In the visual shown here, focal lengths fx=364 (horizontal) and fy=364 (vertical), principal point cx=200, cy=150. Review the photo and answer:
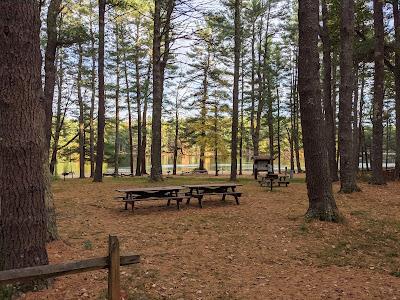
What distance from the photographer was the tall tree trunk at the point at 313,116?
9336 mm

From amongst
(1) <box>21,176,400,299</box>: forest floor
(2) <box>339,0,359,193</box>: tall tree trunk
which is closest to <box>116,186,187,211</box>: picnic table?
(1) <box>21,176,400,299</box>: forest floor

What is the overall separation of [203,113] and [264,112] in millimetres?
8058

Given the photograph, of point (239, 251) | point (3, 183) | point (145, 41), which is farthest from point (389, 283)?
point (145, 41)

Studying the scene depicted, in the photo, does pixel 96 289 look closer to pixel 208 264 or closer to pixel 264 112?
pixel 208 264

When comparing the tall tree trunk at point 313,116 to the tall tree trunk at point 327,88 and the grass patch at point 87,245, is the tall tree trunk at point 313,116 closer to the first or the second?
the grass patch at point 87,245

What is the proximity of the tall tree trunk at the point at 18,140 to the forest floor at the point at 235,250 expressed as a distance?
2.36 feet

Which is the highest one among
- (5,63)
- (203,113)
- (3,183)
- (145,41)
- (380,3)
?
(145,41)

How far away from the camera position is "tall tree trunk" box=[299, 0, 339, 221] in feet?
30.6

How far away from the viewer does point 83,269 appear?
404 centimetres

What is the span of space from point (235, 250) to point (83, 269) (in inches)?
161

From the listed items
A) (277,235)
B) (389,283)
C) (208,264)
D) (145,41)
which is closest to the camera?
(389,283)

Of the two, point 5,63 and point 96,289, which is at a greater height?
point 5,63

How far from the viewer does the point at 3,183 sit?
16.0 ft

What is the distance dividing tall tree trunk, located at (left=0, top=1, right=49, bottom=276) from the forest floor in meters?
0.72
